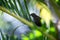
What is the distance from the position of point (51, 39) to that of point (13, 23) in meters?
0.57

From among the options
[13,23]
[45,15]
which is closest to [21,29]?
[13,23]

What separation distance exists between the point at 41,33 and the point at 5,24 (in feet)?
1.88

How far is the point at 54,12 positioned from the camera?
1.72 ft

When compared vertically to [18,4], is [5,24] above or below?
below

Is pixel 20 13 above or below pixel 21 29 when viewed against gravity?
above

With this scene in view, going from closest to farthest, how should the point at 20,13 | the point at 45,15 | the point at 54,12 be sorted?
the point at 54,12, the point at 45,15, the point at 20,13

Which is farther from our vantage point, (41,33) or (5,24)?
(5,24)

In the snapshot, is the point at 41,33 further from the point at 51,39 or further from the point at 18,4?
the point at 18,4

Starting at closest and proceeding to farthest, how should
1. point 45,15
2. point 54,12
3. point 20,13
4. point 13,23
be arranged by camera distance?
1. point 54,12
2. point 45,15
3. point 20,13
4. point 13,23

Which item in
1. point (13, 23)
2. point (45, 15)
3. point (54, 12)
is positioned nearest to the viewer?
point (54, 12)

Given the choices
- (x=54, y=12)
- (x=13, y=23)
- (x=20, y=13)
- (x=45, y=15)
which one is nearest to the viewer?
(x=54, y=12)

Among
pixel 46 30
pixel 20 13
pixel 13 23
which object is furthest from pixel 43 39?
pixel 13 23

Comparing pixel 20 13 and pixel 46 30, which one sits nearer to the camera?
pixel 46 30

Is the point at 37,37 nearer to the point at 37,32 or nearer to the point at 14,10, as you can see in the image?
the point at 37,32
